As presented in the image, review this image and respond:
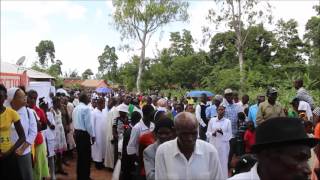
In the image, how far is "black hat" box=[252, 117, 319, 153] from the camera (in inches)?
86.5

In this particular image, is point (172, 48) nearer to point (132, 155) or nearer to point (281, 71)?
point (281, 71)

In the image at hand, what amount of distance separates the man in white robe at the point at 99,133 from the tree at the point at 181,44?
3375 centimetres

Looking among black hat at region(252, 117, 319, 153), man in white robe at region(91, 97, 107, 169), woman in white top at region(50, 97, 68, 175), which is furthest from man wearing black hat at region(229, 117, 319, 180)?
man in white robe at region(91, 97, 107, 169)

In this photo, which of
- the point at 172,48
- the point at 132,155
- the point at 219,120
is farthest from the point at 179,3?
the point at 132,155

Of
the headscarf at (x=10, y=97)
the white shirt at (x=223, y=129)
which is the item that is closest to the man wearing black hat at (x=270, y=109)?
the white shirt at (x=223, y=129)

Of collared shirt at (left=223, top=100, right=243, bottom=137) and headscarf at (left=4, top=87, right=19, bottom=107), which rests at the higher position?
headscarf at (left=4, top=87, right=19, bottom=107)

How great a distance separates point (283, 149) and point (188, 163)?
1.69 meters

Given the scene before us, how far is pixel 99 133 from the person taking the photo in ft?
38.9

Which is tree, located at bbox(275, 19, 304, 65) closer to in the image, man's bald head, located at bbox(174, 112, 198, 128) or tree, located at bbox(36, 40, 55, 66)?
man's bald head, located at bbox(174, 112, 198, 128)

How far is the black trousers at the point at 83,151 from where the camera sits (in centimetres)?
934

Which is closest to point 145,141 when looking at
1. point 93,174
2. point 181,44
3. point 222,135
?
point 222,135

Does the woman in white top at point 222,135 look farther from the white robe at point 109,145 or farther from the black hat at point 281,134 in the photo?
the black hat at point 281,134

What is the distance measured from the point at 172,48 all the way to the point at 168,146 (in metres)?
41.8

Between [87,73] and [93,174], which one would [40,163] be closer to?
[93,174]
